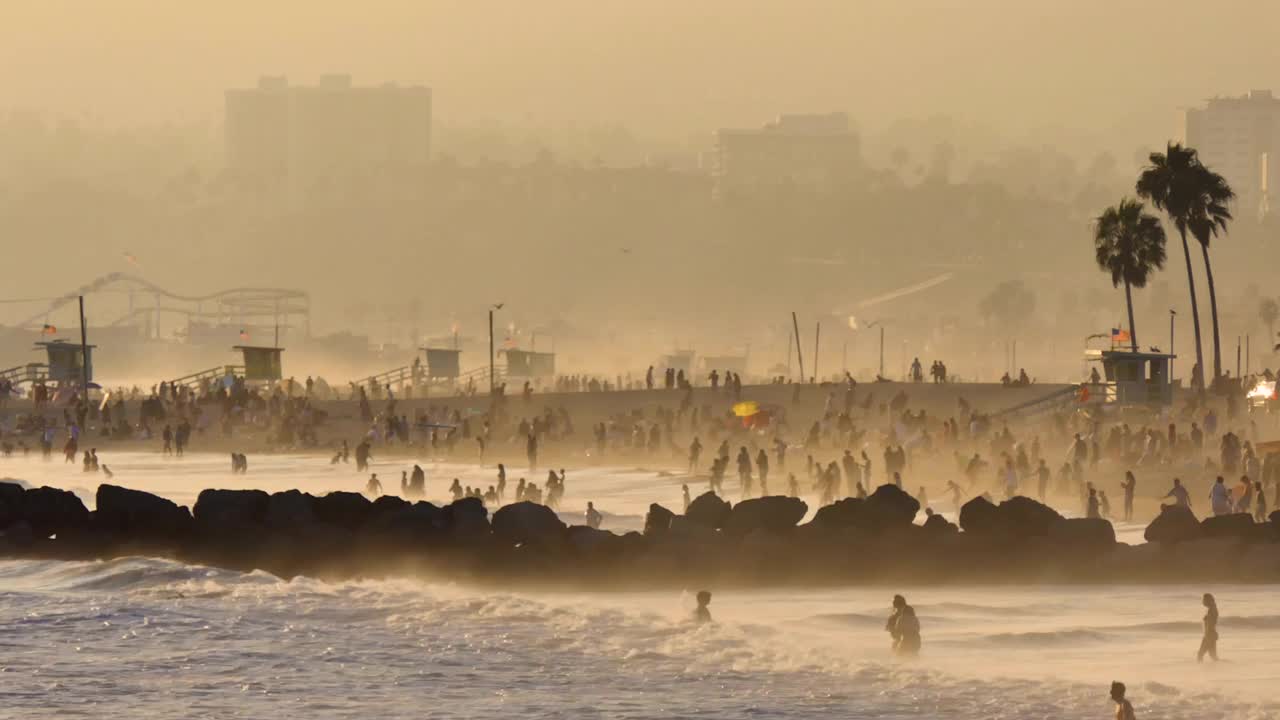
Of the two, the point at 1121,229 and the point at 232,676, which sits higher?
the point at 1121,229

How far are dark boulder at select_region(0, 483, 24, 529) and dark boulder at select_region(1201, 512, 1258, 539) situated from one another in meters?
24.2

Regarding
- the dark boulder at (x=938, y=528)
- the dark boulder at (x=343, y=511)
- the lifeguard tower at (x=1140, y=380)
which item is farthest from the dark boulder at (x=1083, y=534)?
the lifeguard tower at (x=1140, y=380)

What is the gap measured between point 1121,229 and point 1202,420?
67.8 feet

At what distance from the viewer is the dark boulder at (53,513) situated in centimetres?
4319

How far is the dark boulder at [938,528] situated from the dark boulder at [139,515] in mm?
14743

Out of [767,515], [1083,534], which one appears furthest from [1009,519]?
[767,515]

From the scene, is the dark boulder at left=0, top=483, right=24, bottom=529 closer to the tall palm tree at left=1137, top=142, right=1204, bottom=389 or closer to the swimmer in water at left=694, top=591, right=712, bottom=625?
the swimmer in water at left=694, top=591, right=712, bottom=625

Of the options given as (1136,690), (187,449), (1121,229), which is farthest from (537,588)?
(1121,229)

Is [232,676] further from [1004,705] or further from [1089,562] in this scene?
[1089,562]

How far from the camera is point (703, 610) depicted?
31719 millimetres

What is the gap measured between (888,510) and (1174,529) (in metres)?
4.95

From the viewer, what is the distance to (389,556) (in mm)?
38938

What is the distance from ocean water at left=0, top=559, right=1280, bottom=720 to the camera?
26422 mm

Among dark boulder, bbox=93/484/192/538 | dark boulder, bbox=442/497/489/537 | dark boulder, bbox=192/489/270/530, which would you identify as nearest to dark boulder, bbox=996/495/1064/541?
dark boulder, bbox=442/497/489/537
